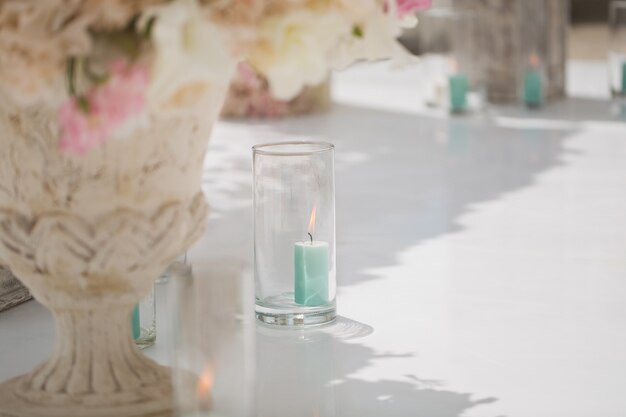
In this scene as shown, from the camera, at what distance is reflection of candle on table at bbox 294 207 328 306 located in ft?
5.16

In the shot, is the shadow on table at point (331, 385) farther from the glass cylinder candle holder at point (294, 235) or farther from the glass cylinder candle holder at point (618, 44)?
the glass cylinder candle holder at point (618, 44)

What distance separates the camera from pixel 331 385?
1.39m

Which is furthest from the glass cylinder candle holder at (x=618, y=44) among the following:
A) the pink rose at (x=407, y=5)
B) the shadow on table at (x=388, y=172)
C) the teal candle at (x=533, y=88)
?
the pink rose at (x=407, y=5)

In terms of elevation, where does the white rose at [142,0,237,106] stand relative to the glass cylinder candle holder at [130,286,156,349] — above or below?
above

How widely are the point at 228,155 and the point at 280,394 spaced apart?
1.88 metres

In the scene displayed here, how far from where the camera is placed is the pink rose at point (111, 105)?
0.96 m

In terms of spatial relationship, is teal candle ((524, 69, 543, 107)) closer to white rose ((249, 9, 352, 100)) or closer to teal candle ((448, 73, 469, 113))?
teal candle ((448, 73, 469, 113))

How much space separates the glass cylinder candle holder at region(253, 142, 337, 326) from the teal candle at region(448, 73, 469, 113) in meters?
2.34

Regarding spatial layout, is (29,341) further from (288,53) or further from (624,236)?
(624,236)

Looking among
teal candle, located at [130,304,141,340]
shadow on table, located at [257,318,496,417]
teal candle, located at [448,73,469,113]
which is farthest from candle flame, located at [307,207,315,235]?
teal candle, located at [448,73,469,113]

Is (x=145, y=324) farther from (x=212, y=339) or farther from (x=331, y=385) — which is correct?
(x=212, y=339)

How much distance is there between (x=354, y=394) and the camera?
1.36m

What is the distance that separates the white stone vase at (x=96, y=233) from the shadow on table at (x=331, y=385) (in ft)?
0.64

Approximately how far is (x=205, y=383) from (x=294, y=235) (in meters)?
0.58
